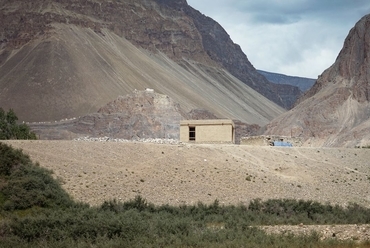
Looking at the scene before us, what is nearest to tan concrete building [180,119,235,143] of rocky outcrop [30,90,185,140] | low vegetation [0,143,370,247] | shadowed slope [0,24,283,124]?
low vegetation [0,143,370,247]

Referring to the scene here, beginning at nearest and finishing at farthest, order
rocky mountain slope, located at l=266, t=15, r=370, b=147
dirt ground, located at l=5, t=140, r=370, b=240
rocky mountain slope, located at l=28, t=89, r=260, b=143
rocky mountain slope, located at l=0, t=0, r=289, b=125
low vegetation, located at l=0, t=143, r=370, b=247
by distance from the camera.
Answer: low vegetation, located at l=0, t=143, r=370, b=247 < dirt ground, located at l=5, t=140, r=370, b=240 < rocky mountain slope, located at l=266, t=15, r=370, b=147 < rocky mountain slope, located at l=28, t=89, r=260, b=143 < rocky mountain slope, located at l=0, t=0, r=289, b=125

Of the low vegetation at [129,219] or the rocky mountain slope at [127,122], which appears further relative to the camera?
the rocky mountain slope at [127,122]

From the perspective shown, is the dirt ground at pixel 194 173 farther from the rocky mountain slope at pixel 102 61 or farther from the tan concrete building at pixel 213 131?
the rocky mountain slope at pixel 102 61

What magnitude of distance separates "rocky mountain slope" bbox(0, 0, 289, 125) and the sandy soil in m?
60.0

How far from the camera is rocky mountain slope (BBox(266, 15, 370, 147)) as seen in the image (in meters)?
74.6

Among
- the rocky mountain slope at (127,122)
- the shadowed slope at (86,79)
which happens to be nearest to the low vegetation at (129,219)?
the rocky mountain slope at (127,122)

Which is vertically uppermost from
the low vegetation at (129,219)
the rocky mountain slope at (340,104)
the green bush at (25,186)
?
the rocky mountain slope at (340,104)

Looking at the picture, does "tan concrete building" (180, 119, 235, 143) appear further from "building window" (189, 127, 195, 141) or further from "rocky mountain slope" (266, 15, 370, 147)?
"rocky mountain slope" (266, 15, 370, 147)

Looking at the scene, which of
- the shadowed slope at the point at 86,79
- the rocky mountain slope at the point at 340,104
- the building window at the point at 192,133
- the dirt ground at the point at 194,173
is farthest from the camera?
the shadowed slope at the point at 86,79

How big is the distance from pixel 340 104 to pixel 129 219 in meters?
61.8

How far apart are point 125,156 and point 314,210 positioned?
10.8m

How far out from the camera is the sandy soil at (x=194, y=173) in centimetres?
2900

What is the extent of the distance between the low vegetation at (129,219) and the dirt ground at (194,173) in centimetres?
187

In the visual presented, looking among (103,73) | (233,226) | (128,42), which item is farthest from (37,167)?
(128,42)
